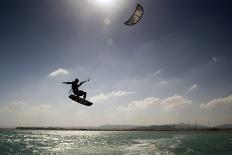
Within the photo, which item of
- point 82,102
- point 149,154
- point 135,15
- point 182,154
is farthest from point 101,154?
point 135,15

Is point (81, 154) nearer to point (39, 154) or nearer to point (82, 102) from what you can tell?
point (39, 154)

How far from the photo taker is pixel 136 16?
1650cm

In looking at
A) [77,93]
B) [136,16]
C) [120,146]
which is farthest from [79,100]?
[120,146]

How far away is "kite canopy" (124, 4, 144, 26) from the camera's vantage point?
16.4 m

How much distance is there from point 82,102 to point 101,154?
1974cm

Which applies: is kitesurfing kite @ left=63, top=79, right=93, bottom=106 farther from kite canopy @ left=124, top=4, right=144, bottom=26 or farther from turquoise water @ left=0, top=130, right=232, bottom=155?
turquoise water @ left=0, top=130, right=232, bottom=155

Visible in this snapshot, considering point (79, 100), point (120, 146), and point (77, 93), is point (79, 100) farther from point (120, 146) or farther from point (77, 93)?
point (120, 146)

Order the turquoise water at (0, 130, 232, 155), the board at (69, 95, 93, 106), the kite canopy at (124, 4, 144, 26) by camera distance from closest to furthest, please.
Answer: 1. the kite canopy at (124, 4, 144, 26)
2. the board at (69, 95, 93, 106)
3. the turquoise water at (0, 130, 232, 155)

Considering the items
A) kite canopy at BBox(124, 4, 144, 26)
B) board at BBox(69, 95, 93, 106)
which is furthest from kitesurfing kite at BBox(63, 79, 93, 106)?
kite canopy at BBox(124, 4, 144, 26)

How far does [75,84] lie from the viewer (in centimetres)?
1886

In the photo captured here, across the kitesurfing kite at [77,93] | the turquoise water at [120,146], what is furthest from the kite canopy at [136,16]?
the turquoise water at [120,146]

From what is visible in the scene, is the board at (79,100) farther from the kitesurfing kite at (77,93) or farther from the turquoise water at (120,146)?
the turquoise water at (120,146)

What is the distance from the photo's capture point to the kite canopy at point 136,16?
1636 cm

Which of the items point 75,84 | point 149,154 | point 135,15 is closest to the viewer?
point 135,15
